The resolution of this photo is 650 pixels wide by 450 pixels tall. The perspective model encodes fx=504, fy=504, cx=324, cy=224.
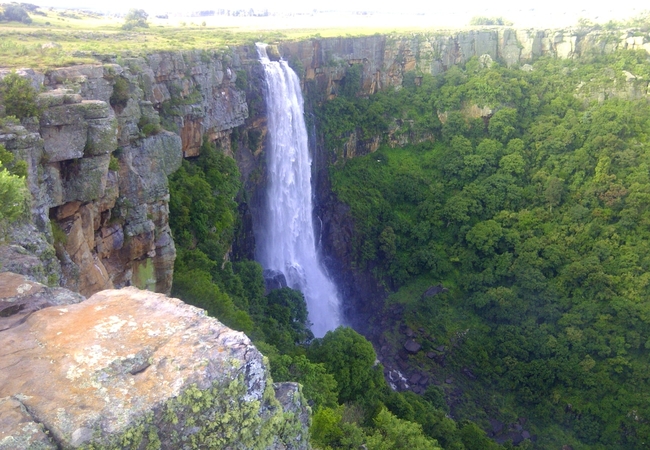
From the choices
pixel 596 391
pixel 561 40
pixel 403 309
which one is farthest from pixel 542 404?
pixel 561 40

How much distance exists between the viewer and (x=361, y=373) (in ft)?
78.9

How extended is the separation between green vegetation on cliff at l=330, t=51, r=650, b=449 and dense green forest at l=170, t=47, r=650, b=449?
12 centimetres

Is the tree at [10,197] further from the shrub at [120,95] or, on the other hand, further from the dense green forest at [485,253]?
the dense green forest at [485,253]

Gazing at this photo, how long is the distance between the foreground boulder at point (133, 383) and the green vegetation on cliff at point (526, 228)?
26583 millimetres

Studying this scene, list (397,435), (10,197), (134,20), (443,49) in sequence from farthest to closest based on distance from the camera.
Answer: (443,49)
(134,20)
(397,435)
(10,197)

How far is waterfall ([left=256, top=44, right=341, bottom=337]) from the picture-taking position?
35469 mm

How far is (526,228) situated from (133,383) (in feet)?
120

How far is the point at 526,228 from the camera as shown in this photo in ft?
126

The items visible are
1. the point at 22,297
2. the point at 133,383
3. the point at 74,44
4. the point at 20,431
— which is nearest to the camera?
the point at 20,431

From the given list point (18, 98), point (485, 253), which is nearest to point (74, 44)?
point (18, 98)

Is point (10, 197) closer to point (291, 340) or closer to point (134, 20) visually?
point (291, 340)

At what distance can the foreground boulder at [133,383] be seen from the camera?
628cm

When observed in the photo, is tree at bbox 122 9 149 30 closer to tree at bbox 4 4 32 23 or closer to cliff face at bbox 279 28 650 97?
tree at bbox 4 4 32 23

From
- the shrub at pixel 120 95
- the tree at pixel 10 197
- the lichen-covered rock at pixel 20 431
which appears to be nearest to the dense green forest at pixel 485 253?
the shrub at pixel 120 95
